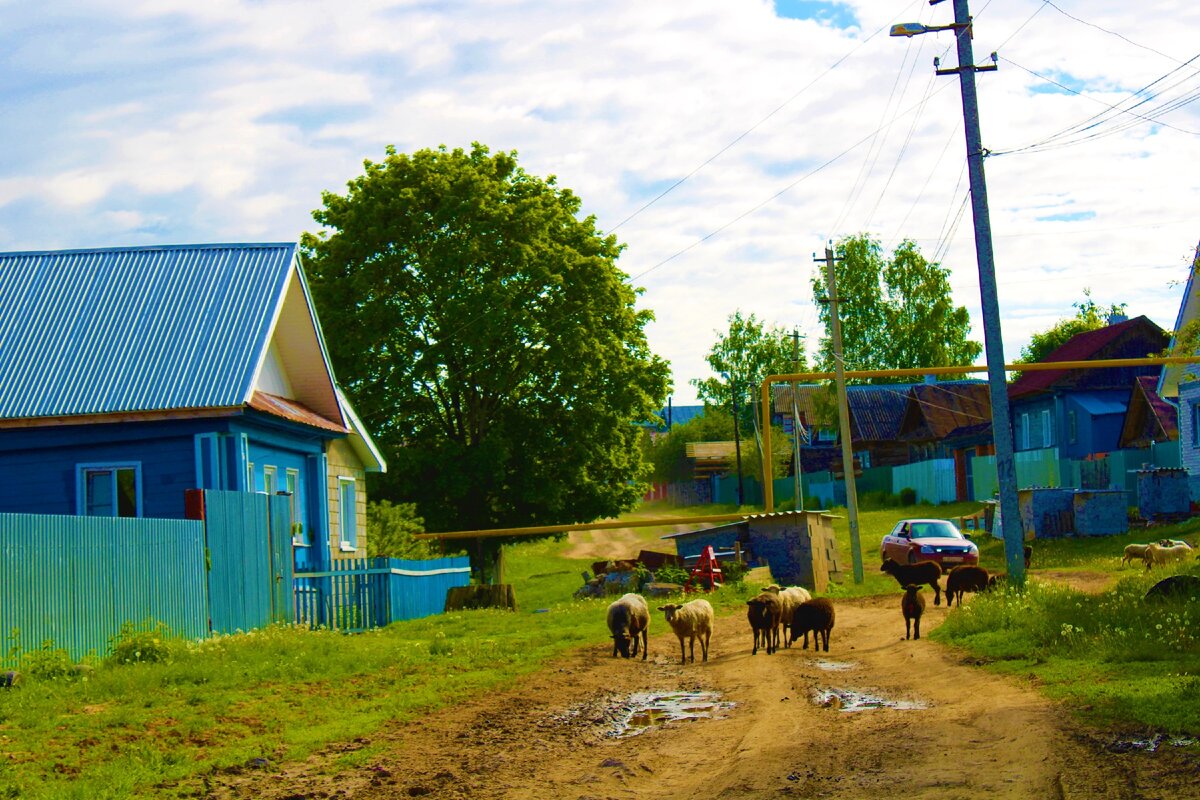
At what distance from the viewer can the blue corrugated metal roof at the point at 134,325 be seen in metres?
20.2

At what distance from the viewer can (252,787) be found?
9.13 metres

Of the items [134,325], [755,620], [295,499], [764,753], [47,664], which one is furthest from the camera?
[295,499]

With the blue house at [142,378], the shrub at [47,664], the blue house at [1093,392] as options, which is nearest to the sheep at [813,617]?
the blue house at [142,378]

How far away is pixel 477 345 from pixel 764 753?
28.8 m

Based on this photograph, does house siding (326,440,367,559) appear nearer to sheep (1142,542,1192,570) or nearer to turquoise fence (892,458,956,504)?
sheep (1142,542,1192,570)

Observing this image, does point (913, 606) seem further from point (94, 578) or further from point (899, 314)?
point (899, 314)

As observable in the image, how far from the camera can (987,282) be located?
2070 cm

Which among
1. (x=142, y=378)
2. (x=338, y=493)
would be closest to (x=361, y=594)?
(x=338, y=493)

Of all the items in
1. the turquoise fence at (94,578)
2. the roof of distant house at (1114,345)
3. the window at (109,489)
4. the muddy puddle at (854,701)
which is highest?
the roof of distant house at (1114,345)

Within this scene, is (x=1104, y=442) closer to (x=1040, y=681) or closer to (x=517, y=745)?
(x=1040, y=681)

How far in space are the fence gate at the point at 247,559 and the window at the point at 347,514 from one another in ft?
21.6

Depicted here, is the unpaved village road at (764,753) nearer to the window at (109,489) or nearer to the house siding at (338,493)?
the window at (109,489)

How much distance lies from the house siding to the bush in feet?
36.8

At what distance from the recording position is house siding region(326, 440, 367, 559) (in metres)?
26.7
